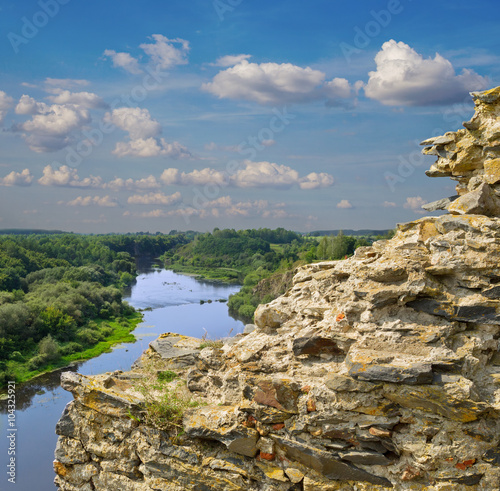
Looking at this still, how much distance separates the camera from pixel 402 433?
5.73m

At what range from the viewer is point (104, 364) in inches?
1801

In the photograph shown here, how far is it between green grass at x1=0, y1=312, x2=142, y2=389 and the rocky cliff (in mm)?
41529

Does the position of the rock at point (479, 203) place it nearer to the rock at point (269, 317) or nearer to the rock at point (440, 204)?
the rock at point (440, 204)

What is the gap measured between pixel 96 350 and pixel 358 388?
51033 mm

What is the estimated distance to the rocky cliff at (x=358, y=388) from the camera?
5625mm

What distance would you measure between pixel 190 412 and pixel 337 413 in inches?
89.5

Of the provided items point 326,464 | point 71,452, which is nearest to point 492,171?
point 326,464

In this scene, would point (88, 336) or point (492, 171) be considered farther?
point (88, 336)

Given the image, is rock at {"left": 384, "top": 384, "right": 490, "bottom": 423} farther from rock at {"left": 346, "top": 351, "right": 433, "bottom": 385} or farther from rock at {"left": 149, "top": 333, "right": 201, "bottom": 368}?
rock at {"left": 149, "top": 333, "right": 201, "bottom": 368}

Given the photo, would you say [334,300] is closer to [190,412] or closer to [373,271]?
[373,271]

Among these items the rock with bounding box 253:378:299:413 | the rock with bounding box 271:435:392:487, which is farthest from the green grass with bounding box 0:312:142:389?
the rock with bounding box 271:435:392:487

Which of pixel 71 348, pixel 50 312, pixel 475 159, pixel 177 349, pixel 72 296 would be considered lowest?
pixel 71 348

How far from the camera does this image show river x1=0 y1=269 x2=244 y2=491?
91.7 feet

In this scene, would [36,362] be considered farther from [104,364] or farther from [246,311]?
[246,311]
